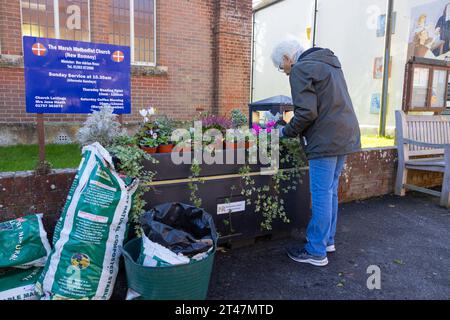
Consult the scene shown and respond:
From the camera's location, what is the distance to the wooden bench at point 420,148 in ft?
15.6

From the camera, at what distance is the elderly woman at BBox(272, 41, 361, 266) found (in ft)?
9.18

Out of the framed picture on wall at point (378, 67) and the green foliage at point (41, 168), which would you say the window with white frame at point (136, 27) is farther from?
the framed picture on wall at point (378, 67)

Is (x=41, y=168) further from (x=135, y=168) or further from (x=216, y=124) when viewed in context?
(x=216, y=124)

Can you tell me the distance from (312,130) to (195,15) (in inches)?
247

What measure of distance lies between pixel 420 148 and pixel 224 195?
12.1 feet

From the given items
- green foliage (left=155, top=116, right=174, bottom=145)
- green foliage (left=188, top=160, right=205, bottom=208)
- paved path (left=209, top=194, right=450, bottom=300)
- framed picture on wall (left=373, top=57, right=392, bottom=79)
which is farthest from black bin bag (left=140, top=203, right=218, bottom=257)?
framed picture on wall (left=373, top=57, right=392, bottom=79)

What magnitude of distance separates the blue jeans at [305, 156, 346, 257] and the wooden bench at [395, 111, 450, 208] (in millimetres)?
2460

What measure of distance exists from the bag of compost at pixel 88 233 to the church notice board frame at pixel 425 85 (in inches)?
180

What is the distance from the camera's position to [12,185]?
2822 millimetres

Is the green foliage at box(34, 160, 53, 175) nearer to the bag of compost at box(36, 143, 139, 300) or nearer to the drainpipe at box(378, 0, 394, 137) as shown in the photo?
the bag of compost at box(36, 143, 139, 300)

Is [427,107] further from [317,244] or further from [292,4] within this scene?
[292,4]

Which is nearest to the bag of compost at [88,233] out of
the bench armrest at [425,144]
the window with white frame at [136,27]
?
the bench armrest at [425,144]

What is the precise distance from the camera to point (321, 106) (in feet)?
9.35

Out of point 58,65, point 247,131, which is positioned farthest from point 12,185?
point 247,131
